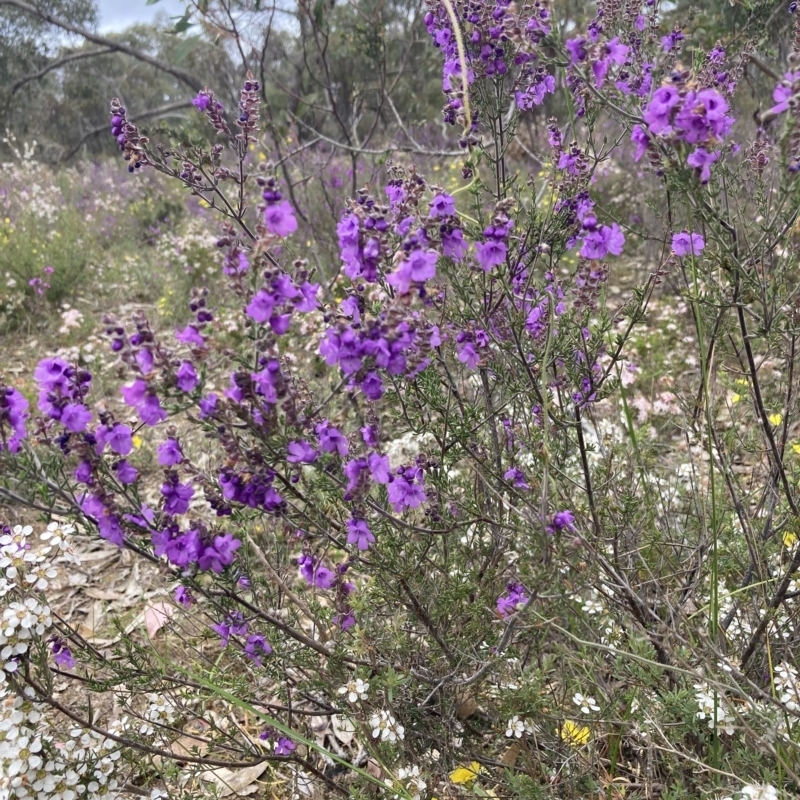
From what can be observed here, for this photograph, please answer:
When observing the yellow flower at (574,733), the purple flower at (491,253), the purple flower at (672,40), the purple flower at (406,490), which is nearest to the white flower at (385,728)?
the yellow flower at (574,733)

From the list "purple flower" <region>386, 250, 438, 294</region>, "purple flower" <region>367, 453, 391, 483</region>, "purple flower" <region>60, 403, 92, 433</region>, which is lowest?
"purple flower" <region>367, 453, 391, 483</region>

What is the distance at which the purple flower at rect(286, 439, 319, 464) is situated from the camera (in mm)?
1531

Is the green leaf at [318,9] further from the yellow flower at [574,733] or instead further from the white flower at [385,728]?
the yellow flower at [574,733]

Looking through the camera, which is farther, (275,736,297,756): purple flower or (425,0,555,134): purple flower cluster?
(275,736,297,756): purple flower

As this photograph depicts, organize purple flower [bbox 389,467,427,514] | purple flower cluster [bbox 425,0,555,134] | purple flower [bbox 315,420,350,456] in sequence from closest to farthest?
purple flower [bbox 315,420,350,456]
purple flower [bbox 389,467,427,514]
purple flower cluster [bbox 425,0,555,134]

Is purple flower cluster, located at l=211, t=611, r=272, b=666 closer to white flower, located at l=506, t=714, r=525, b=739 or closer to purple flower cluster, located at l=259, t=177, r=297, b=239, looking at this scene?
white flower, located at l=506, t=714, r=525, b=739

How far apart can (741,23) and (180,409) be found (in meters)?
6.60

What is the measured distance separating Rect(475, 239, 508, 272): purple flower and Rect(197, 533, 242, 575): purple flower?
1068 mm

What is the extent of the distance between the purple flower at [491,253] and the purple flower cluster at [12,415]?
127 cm

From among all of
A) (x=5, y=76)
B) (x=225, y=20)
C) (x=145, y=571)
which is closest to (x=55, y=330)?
(x=225, y=20)

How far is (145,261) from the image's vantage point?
8.53 m

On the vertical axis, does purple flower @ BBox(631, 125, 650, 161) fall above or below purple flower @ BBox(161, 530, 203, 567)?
above

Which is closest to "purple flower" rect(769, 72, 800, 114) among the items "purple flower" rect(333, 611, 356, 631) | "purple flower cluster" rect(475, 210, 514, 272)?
"purple flower cluster" rect(475, 210, 514, 272)

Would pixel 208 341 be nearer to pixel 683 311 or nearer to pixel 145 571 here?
pixel 145 571
